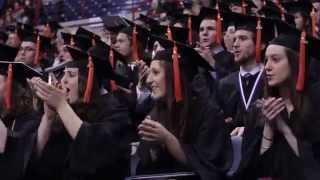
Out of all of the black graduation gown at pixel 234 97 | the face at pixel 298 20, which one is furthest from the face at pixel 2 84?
the face at pixel 298 20

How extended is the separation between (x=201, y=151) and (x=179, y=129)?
0.24 metres

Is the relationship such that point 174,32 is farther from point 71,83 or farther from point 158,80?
point 158,80

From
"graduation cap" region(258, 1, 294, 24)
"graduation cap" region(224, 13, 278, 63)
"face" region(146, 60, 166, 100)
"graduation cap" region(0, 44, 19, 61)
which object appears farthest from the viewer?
"graduation cap" region(258, 1, 294, 24)

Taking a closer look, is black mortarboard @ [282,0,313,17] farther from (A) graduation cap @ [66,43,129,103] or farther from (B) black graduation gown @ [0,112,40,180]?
(B) black graduation gown @ [0,112,40,180]

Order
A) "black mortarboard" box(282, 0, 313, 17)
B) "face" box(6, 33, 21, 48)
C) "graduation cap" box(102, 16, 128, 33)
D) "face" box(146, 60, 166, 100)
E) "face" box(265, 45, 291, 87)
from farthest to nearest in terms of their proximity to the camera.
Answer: "face" box(6, 33, 21, 48), "graduation cap" box(102, 16, 128, 33), "black mortarboard" box(282, 0, 313, 17), "face" box(146, 60, 166, 100), "face" box(265, 45, 291, 87)

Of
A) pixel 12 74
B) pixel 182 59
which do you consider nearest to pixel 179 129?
pixel 182 59

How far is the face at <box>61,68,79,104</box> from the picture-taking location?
192 inches

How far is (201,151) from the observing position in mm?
4328

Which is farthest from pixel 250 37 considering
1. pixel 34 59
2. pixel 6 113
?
pixel 34 59

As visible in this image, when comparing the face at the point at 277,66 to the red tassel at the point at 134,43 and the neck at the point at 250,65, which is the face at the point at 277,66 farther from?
the red tassel at the point at 134,43

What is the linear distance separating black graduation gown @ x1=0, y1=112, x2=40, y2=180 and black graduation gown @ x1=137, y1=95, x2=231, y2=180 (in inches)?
38.5

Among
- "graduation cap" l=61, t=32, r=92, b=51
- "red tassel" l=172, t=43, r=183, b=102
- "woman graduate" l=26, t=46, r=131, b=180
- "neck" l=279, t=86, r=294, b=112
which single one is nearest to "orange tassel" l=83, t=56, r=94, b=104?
"woman graduate" l=26, t=46, r=131, b=180

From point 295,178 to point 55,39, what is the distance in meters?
7.34

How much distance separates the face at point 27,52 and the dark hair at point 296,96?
182 inches
